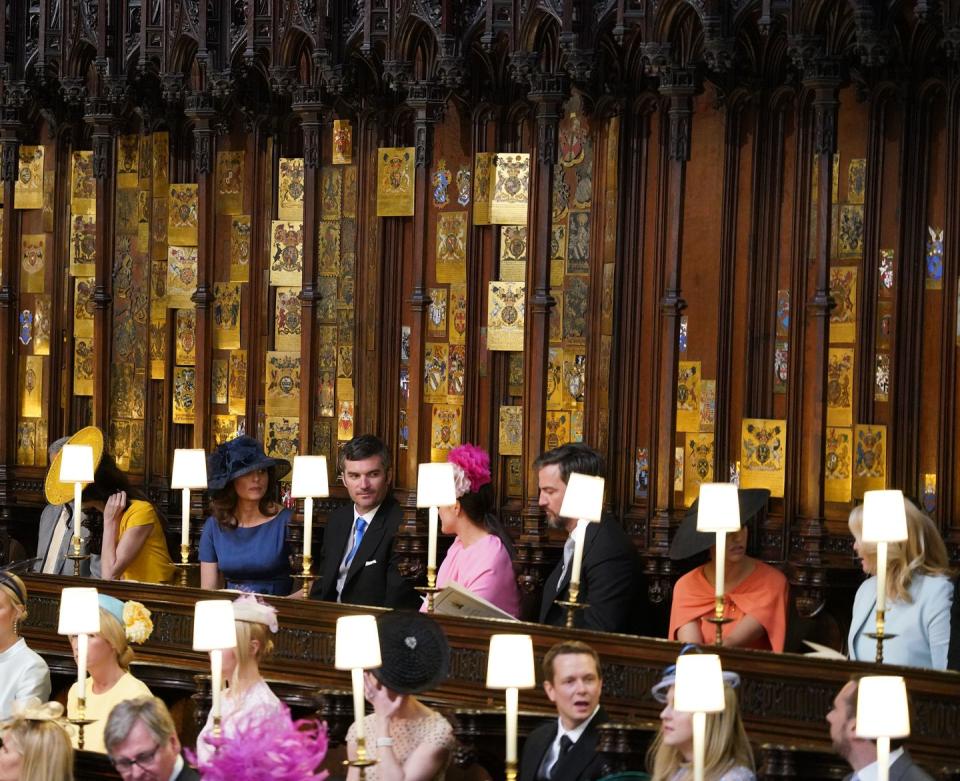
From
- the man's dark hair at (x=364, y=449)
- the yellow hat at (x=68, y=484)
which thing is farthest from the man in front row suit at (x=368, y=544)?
the yellow hat at (x=68, y=484)

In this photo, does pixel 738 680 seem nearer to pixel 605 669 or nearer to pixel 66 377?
pixel 605 669

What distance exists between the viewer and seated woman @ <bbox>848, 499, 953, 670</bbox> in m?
6.10

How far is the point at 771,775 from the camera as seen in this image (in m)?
5.38

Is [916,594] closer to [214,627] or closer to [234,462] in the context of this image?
[214,627]

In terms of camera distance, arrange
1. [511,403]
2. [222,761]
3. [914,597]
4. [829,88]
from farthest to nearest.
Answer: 1. [511,403]
2. [829,88]
3. [914,597]
4. [222,761]

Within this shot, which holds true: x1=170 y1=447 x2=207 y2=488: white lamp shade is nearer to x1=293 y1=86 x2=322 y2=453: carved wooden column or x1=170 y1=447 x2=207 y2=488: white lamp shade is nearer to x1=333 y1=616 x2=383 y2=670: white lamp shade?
x1=293 y1=86 x2=322 y2=453: carved wooden column

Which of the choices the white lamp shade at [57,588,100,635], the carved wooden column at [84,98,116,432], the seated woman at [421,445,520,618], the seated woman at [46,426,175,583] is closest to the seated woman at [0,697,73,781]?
the white lamp shade at [57,588,100,635]

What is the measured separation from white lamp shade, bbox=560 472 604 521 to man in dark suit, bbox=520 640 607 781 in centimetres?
87

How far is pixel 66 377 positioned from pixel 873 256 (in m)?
4.82

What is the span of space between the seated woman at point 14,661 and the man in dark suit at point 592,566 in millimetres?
1836

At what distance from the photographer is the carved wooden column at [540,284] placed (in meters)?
8.96

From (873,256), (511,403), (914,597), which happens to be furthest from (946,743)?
(511,403)

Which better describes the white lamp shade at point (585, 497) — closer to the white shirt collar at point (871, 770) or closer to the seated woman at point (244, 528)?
the white shirt collar at point (871, 770)

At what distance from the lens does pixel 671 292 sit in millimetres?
8562
